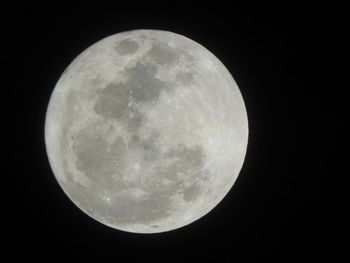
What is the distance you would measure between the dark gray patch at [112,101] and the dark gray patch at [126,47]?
0.38 m

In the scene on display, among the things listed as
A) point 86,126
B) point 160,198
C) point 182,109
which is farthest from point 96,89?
point 160,198

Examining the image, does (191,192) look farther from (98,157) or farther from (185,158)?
(98,157)

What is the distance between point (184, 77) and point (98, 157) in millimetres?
1047

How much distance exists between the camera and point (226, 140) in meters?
5.07

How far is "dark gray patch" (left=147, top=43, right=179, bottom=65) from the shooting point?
4.94 meters

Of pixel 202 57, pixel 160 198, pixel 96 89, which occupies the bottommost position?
pixel 160 198

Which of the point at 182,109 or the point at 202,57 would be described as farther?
the point at 202,57

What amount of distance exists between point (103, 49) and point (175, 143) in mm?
1174

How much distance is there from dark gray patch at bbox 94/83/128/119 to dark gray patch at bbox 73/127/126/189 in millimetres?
202

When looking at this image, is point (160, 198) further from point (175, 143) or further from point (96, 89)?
point (96, 89)

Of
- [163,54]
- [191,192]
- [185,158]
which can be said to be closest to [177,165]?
[185,158]

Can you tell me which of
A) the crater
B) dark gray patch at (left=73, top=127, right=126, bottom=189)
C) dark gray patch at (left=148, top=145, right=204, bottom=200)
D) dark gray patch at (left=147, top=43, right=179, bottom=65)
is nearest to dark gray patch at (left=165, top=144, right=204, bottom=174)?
dark gray patch at (left=148, top=145, right=204, bottom=200)

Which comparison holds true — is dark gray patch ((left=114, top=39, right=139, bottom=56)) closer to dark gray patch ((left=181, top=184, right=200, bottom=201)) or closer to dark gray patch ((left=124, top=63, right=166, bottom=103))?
dark gray patch ((left=124, top=63, right=166, bottom=103))

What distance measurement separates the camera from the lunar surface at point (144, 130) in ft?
15.5
